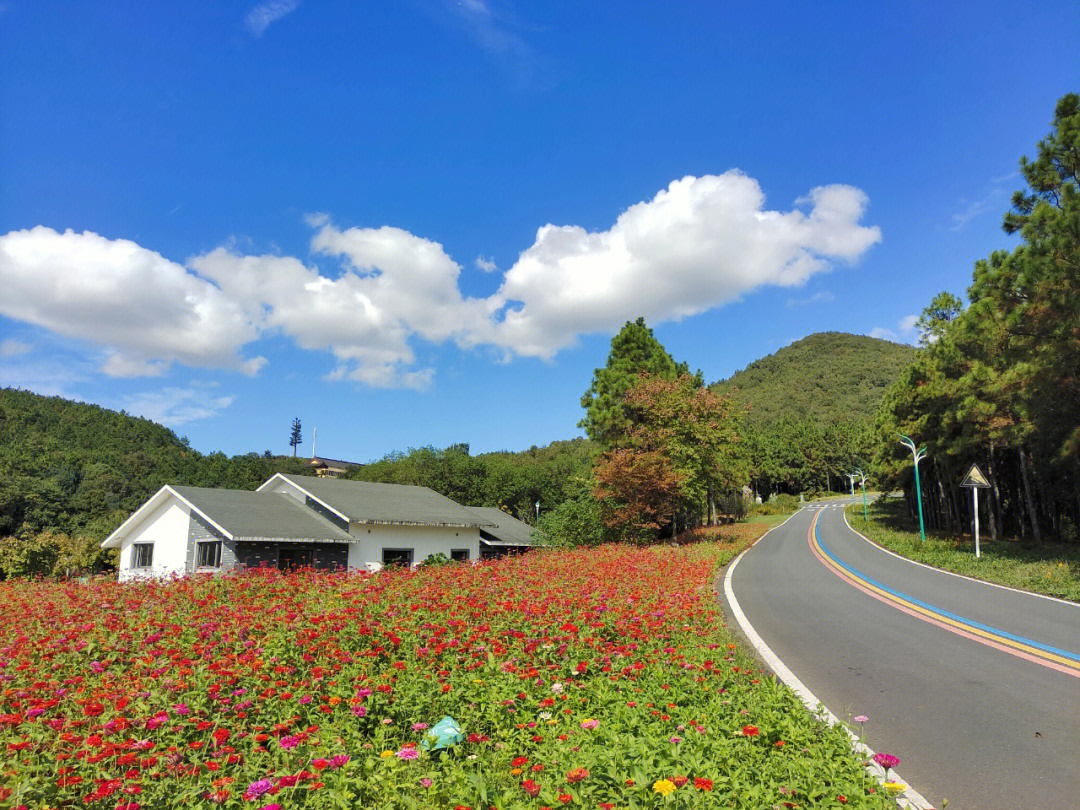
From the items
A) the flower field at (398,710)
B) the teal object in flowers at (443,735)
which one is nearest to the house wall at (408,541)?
the flower field at (398,710)

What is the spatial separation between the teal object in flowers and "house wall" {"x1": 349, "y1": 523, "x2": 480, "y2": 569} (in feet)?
69.4

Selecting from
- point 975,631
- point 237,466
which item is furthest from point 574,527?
point 237,466

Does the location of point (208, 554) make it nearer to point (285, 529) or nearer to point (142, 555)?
point (285, 529)

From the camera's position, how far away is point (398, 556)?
2681 cm

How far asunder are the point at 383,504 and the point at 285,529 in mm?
5467

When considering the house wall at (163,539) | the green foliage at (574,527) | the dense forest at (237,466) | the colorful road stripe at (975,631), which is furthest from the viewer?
the dense forest at (237,466)

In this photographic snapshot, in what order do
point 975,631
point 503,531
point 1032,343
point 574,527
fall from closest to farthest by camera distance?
point 975,631 < point 1032,343 < point 574,527 < point 503,531

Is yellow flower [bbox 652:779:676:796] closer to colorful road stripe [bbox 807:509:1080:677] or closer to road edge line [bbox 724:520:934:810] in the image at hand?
road edge line [bbox 724:520:934:810]

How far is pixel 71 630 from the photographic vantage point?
22.1 feet

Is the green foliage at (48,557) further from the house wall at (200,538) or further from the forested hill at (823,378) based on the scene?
the forested hill at (823,378)

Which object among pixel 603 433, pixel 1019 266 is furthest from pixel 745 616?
pixel 603 433

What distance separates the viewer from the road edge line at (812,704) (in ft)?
A: 12.7

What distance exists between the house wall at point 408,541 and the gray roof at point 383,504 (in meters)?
0.54

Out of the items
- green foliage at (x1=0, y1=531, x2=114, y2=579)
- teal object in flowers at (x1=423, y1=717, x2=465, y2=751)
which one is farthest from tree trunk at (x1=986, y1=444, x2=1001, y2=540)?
green foliage at (x1=0, y1=531, x2=114, y2=579)
